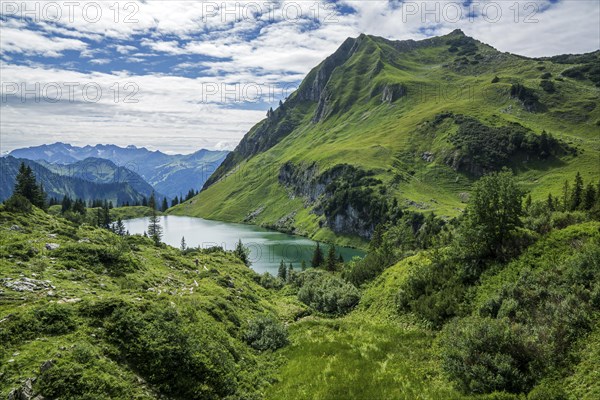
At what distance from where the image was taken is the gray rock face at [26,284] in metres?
20.9

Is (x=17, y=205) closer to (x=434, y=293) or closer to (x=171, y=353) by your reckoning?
(x=171, y=353)

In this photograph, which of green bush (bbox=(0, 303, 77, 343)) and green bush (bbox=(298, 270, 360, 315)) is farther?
green bush (bbox=(298, 270, 360, 315))

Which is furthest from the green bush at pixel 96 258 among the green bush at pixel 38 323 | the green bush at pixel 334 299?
the green bush at pixel 334 299

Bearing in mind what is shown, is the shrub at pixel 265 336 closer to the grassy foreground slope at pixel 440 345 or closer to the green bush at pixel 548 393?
the grassy foreground slope at pixel 440 345

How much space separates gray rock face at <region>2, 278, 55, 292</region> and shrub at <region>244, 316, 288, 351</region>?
13.6m

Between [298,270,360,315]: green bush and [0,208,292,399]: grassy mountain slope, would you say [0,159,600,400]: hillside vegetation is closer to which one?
[0,208,292,399]: grassy mountain slope

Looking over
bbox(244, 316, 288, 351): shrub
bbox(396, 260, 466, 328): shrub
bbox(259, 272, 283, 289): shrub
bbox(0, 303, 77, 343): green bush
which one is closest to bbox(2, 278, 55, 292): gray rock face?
bbox(0, 303, 77, 343): green bush

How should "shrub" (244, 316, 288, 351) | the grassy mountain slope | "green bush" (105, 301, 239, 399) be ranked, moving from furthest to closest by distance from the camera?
"shrub" (244, 316, 288, 351) → "green bush" (105, 301, 239, 399) → the grassy mountain slope

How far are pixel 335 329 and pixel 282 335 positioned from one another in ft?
18.4

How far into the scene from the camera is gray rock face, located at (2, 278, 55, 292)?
2094 centimetres

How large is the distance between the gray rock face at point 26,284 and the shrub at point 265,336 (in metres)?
13.6

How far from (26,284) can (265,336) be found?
15.8m

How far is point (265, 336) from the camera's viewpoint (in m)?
26.4

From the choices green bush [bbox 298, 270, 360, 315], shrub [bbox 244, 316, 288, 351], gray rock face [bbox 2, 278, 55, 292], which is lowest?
green bush [bbox 298, 270, 360, 315]
